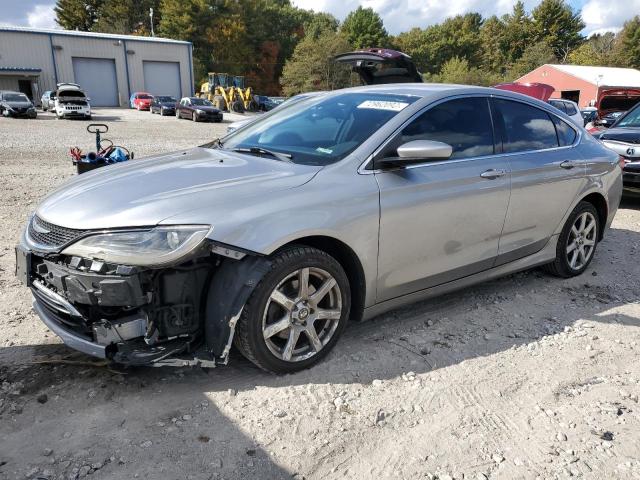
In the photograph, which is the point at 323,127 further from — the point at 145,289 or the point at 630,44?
the point at 630,44

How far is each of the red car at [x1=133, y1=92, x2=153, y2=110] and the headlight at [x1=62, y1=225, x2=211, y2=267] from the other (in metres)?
41.0

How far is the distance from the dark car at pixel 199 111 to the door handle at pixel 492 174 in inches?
1122

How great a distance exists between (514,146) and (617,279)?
1899 millimetres

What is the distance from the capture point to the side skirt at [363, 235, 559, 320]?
3387 mm

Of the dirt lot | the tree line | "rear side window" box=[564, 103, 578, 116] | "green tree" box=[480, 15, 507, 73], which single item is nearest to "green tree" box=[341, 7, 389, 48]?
the tree line

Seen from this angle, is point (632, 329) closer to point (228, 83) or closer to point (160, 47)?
point (228, 83)

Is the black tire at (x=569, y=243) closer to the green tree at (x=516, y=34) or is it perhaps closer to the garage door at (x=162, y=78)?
the garage door at (x=162, y=78)

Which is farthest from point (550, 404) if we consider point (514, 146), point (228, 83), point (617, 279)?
point (228, 83)

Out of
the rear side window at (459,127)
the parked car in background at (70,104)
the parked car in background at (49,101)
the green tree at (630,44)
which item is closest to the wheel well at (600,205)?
the rear side window at (459,127)

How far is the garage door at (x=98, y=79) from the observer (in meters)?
45.6

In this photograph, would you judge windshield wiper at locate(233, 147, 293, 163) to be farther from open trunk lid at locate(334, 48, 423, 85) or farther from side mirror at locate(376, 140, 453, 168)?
open trunk lid at locate(334, 48, 423, 85)

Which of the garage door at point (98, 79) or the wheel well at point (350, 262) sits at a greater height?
the garage door at point (98, 79)

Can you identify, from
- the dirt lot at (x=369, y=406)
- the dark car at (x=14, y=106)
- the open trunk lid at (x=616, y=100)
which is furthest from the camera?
the dark car at (x=14, y=106)

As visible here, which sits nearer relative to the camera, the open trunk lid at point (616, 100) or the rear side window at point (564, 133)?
the rear side window at point (564, 133)
